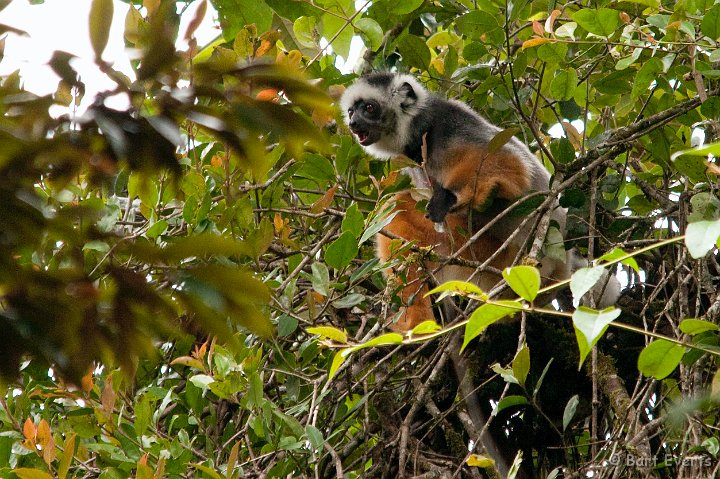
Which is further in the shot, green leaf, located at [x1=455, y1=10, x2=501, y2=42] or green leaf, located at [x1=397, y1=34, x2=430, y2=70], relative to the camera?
green leaf, located at [x1=397, y1=34, x2=430, y2=70]

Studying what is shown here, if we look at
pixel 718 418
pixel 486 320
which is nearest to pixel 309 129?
pixel 486 320

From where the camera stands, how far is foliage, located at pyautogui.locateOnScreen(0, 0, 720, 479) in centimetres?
156

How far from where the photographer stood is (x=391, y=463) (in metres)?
4.13

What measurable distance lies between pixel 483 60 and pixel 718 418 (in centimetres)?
273

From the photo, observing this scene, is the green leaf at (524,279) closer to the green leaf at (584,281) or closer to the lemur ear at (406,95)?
the green leaf at (584,281)

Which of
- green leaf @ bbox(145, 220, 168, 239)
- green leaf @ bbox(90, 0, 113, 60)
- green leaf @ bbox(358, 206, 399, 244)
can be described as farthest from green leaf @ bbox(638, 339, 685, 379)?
green leaf @ bbox(145, 220, 168, 239)

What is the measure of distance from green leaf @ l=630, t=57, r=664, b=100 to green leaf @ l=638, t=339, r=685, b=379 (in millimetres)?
1971

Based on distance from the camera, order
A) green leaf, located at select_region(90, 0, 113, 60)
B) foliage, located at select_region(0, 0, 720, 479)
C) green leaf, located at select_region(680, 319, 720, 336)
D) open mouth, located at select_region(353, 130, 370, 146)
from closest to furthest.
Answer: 1. green leaf, located at select_region(90, 0, 113, 60)
2. foliage, located at select_region(0, 0, 720, 479)
3. green leaf, located at select_region(680, 319, 720, 336)
4. open mouth, located at select_region(353, 130, 370, 146)

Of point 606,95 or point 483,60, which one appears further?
point 483,60

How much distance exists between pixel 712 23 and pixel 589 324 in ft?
7.60

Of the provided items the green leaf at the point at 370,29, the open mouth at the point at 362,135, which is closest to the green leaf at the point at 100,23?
the green leaf at the point at 370,29

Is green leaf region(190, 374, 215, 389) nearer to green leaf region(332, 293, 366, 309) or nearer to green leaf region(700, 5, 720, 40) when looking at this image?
green leaf region(332, 293, 366, 309)

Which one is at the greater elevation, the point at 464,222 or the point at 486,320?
the point at 486,320

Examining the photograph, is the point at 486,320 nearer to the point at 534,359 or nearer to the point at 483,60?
the point at 534,359
